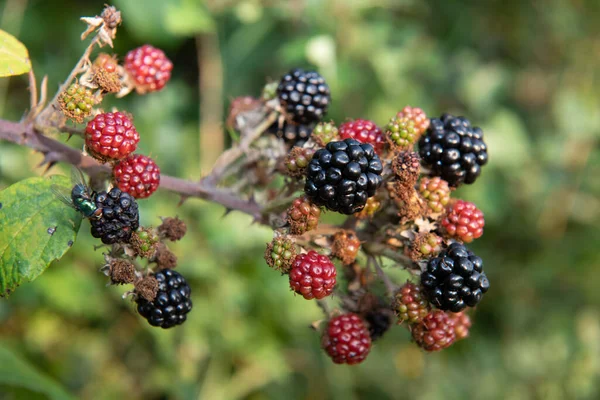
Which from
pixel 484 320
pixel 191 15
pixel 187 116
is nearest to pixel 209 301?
pixel 187 116

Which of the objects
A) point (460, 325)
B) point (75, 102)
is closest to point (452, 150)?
point (460, 325)

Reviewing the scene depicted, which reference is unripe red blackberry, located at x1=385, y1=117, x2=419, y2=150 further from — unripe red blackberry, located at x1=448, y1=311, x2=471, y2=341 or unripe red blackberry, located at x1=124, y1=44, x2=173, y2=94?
unripe red blackberry, located at x1=124, y1=44, x2=173, y2=94

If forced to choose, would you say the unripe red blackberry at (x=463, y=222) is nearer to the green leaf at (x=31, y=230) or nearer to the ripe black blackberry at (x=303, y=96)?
the ripe black blackberry at (x=303, y=96)

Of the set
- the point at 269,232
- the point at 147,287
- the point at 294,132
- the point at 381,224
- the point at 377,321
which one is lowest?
the point at 269,232

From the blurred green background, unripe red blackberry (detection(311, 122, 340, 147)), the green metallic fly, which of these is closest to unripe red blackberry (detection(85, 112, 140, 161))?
the green metallic fly

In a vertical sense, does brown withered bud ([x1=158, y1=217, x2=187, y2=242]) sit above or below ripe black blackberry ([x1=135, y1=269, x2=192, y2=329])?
above

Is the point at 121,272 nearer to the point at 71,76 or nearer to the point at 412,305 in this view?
the point at 71,76
